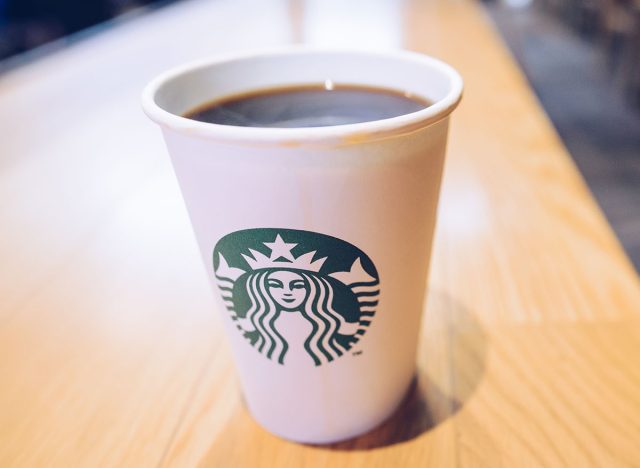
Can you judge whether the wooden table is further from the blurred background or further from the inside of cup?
the blurred background

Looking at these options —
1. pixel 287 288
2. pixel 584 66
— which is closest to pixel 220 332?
pixel 287 288

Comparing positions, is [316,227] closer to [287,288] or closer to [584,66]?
[287,288]

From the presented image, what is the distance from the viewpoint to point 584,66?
3209 millimetres

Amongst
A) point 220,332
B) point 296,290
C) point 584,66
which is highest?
point 296,290

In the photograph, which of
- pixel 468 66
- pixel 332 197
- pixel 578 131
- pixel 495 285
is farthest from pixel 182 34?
pixel 578 131

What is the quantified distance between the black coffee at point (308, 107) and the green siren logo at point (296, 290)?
10 cm

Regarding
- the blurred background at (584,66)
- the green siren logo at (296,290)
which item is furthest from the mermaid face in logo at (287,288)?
the blurred background at (584,66)

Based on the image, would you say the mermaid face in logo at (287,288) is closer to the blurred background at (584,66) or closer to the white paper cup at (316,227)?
the white paper cup at (316,227)

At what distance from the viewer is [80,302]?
1.67 feet

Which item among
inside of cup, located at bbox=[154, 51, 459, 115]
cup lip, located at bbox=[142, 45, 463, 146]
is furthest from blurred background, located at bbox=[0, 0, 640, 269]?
cup lip, located at bbox=[142, 45, 463, 146]

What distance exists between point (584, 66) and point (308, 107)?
3.38 m

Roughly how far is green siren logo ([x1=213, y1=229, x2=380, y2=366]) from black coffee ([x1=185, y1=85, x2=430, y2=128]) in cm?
10

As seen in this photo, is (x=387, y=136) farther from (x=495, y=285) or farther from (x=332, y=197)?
(x=495, y=285)

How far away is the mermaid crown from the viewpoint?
0.94 feet
